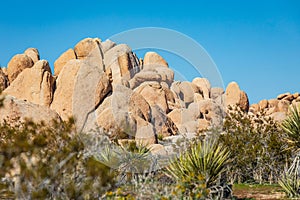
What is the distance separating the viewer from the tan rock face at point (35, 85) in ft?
115

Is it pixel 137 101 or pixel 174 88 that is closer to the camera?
pixel 137 101

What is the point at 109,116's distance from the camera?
2992cm

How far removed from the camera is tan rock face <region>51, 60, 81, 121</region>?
110 ft

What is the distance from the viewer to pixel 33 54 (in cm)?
4269

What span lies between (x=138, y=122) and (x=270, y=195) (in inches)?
653

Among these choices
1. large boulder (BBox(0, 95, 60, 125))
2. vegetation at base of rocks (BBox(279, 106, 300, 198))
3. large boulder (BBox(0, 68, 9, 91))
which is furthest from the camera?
large boulder (BBox(0, 68, 9, 91))

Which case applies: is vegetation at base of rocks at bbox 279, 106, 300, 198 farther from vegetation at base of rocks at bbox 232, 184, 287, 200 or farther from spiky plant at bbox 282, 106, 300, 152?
vegetation at base of rocks at bbox 232, 184, 287, 200

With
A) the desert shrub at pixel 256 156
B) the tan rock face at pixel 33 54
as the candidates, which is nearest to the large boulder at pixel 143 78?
the tan rock face at pixel 33 54

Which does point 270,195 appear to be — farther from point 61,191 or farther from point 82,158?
point 61,191

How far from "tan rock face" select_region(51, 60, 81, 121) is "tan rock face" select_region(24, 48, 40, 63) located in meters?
8.74

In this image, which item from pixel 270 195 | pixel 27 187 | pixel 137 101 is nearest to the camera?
pixel 27 187

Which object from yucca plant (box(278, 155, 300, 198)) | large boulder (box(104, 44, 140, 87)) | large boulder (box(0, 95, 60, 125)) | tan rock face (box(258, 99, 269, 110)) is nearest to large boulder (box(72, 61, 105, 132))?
large boulder (box(104, 44, 140, 87))

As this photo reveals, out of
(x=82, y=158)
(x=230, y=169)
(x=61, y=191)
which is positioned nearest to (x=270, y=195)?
(x=230, y=169)

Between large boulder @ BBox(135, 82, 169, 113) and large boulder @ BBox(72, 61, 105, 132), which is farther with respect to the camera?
large boulder @ BBox(135, 82, 169, 113)
